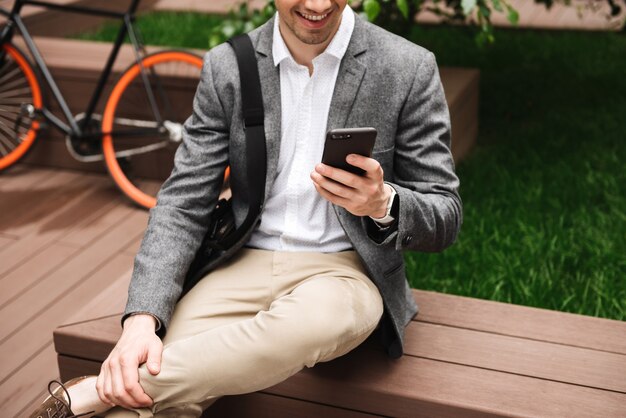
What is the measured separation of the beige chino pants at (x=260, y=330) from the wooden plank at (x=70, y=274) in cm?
130

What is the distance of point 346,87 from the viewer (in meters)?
2.06

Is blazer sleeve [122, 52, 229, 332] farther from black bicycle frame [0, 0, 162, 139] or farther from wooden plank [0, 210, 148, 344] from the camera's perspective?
black bicycle frame [0, 0, 162, 139]

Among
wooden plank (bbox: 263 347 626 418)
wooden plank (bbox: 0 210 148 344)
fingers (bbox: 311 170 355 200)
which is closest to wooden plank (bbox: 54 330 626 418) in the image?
wooden plank (bbox: 263 347 626 418)

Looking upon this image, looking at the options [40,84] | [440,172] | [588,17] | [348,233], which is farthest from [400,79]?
[588,17]

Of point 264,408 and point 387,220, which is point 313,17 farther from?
point 264,408

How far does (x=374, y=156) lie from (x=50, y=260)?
2057 millimetres

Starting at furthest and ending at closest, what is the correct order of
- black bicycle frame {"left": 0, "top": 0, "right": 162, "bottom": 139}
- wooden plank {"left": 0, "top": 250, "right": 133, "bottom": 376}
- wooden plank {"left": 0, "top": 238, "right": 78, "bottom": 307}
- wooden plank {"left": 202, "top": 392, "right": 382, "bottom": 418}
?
black bicycle frame {"left": 0, "top": 0, "right": 162, "bottom": 139} → wooden plank {"left": 0, "top": 238, "right": 78, "bottom": 307} → wooden plank {"left": 0, "top": 250, "right": 133, "bottom": 376} → wooden plank {"left": 202, "top": 392, "right": 382, "bottom": 418}

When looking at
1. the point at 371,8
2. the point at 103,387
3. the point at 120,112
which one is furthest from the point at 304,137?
the point at 120,112

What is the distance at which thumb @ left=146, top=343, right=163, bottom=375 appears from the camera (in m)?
1.87

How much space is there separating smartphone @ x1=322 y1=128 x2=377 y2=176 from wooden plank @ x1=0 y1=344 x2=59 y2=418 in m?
1.48

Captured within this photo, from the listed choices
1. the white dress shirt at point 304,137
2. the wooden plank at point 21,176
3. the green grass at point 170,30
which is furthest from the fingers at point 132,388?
the green grass at point 170,30

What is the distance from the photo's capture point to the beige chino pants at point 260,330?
1.88 meters

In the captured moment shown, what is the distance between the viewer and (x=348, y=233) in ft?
6.83

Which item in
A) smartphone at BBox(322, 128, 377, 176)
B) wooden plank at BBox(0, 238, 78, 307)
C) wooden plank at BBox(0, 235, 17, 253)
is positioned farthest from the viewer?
wooden plank at BBox(0, 235, 17, 253)
